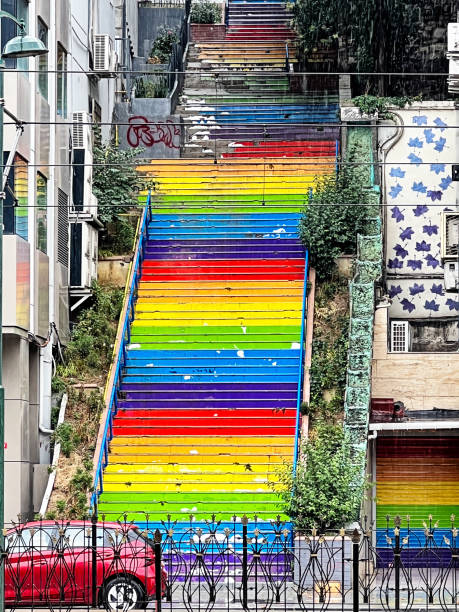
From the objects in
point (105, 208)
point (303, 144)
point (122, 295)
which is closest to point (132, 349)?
point (122, 295)

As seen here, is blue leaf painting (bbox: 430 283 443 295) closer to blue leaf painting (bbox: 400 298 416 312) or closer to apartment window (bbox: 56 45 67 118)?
blue leaf painting (bbox: 400 298 416 312)

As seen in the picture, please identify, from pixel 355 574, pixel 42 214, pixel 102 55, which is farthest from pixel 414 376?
pixel 355 574

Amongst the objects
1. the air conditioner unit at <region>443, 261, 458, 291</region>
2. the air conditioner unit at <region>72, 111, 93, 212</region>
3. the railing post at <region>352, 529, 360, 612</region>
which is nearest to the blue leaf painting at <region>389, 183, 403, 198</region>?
the air conditioner unit at <region>443, 261, 458, 291</region>

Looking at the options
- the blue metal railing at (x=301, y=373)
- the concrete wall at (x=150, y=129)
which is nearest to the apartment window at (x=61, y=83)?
the concrete wall at (x=150, y=129)

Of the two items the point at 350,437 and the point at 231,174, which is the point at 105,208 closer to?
the point at 231,174

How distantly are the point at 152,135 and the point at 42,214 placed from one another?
9.69m

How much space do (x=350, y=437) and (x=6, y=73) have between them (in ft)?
29.9

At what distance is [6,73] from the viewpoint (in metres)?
26.6

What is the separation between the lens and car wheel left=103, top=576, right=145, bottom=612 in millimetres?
20484

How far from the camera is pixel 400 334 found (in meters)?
35.4

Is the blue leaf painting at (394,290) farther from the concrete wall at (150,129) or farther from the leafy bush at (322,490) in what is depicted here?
the leafy bush at (322,490)

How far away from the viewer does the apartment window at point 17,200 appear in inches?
1032

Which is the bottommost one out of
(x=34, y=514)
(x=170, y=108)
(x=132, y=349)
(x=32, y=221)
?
(x=34, y=514)

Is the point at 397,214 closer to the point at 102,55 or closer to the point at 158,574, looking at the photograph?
the point at 102,55
